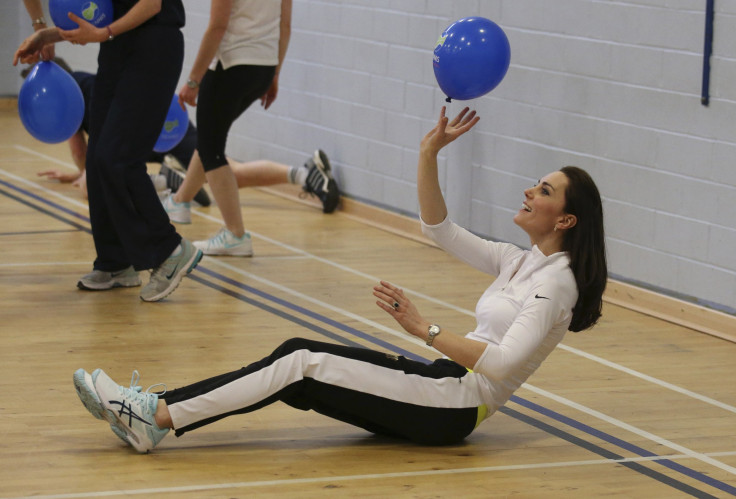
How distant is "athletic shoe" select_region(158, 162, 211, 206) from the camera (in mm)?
7031

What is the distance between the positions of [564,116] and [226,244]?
1.71 m

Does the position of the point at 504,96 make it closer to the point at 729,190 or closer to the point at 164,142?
the point at 729,190

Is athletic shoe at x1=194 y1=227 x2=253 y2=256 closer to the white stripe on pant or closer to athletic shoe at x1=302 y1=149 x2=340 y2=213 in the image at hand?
athletic shoe at x1=302 y1=149 x2=340 y2=213

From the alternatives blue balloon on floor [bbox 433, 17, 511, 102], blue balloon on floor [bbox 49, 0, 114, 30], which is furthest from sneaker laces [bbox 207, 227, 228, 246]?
blue balloon on floor [bbox 433, 17, 511, 102]

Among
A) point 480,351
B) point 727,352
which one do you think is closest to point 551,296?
point 480,351

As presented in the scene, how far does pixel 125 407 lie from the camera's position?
300 centimetres

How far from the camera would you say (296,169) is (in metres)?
6.98

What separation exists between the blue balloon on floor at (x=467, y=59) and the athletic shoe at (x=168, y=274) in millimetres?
1377

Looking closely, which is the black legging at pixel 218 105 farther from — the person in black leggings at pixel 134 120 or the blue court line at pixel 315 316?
the person in black leggings at pixel 134 120

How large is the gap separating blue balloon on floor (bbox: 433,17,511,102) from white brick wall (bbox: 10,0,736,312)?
1176mm

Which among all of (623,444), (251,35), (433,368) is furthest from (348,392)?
(251,35)

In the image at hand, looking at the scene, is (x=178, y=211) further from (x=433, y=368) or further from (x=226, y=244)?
(x=433, y=368)

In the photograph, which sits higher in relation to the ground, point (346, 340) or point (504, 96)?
point (504, 96)

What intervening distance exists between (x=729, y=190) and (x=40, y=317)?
2.72m
